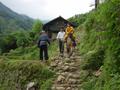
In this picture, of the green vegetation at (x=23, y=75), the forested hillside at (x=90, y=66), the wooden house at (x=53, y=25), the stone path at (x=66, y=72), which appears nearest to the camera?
the forested hillside at (x=90, y=66)

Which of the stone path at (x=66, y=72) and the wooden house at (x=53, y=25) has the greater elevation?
the wooden house at (x=53, y=25)

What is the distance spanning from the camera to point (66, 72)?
1766cm

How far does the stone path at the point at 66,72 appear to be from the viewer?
1648 centimetres

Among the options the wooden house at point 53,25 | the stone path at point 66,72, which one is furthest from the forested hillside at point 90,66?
the wooden house at point 53,25

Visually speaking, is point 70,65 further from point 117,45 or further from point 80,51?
point 117,45

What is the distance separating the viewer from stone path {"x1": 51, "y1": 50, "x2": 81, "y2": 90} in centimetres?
1648

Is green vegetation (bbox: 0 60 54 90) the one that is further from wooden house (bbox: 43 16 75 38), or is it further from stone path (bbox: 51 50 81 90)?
wooden house (bbox: 43 16 75 38)

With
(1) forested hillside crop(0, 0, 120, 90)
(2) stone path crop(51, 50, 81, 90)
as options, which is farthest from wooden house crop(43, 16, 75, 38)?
(2) stone path crop(51, 50, 81, 90)

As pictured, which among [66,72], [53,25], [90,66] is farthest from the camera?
[53,25]

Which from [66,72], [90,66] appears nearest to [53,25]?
[66,72]

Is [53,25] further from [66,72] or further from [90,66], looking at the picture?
[90,66]

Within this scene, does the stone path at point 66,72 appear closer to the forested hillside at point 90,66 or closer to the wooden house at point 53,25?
the forested hillside at point 90,66

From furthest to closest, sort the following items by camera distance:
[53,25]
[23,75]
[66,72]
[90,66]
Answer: [53,25], [23,75], [66,72], [90,66]

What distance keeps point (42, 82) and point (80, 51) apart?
15.6 feet
